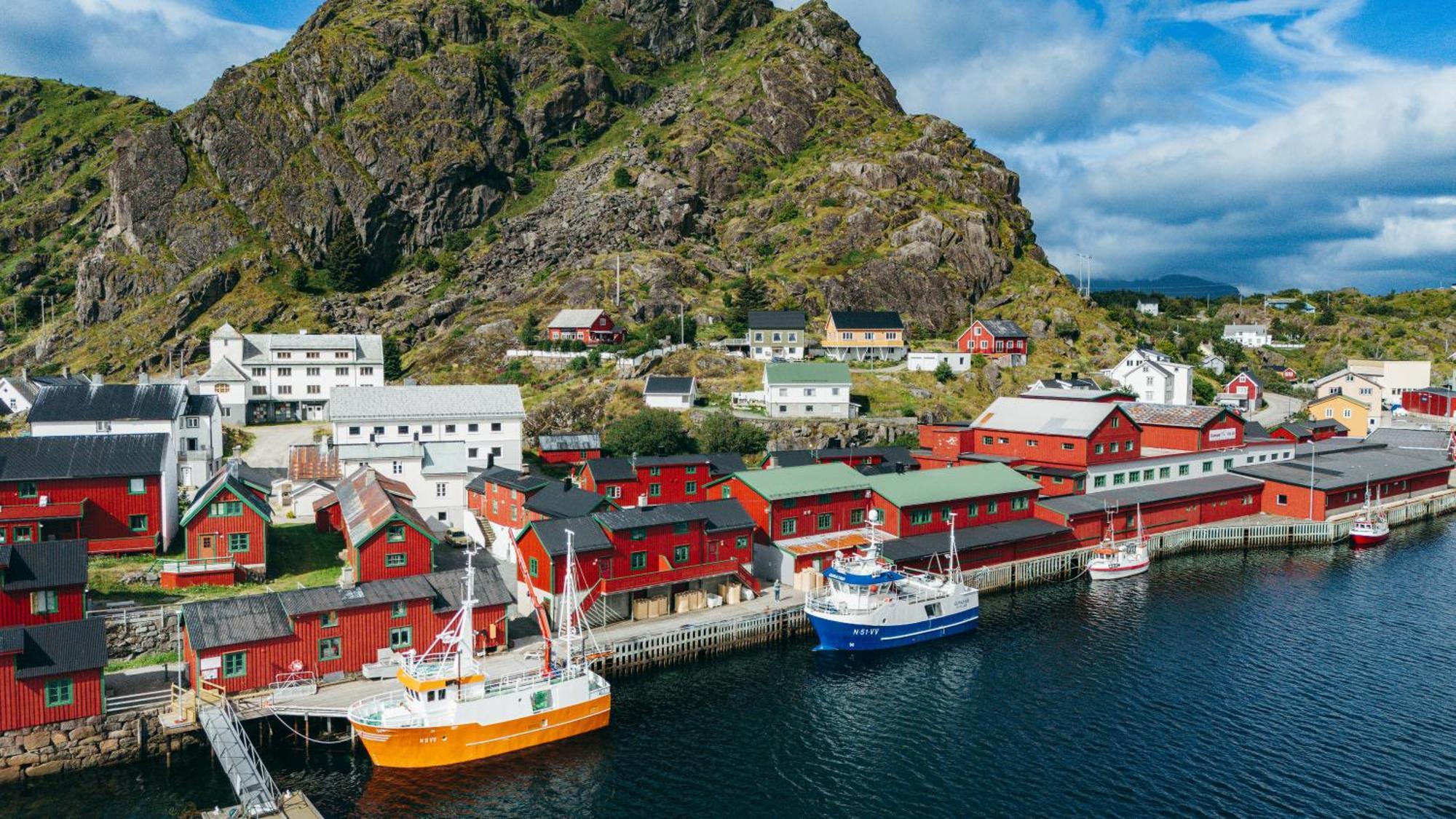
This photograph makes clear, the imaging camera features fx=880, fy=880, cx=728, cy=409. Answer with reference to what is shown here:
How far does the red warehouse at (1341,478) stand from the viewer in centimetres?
7606

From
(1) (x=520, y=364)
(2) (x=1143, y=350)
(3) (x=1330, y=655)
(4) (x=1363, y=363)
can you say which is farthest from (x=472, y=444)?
(4) (x=1363, y=363)

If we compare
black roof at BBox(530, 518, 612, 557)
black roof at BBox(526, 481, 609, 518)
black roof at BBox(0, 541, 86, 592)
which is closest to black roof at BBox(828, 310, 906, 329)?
black roof at BBox(526, 481, 609, 518)

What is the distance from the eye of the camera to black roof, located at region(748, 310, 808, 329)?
11875cm

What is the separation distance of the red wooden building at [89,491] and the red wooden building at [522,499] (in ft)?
63.5

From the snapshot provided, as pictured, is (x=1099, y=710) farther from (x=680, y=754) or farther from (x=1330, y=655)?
(x=680, y=754)

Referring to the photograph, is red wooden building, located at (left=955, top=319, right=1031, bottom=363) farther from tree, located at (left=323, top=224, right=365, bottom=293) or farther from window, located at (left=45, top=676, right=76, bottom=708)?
window, located at (left=45, top=676, right=76, bottom=708)

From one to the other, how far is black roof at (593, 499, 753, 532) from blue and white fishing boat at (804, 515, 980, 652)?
655cm

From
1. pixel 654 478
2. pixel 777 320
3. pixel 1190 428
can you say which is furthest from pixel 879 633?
pixel 777 320

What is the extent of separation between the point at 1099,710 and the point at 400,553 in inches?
1431

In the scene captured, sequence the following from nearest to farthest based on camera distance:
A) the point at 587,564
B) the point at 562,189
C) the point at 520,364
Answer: the point at 587,564 < the point at 520,364 < the point at 562,189

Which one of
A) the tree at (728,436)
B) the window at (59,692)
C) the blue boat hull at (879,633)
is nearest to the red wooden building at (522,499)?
the blue boat hull at (879,633)

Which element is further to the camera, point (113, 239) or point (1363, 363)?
point (113, 239)

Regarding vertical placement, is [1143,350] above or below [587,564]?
above

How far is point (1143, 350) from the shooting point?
12150cm
